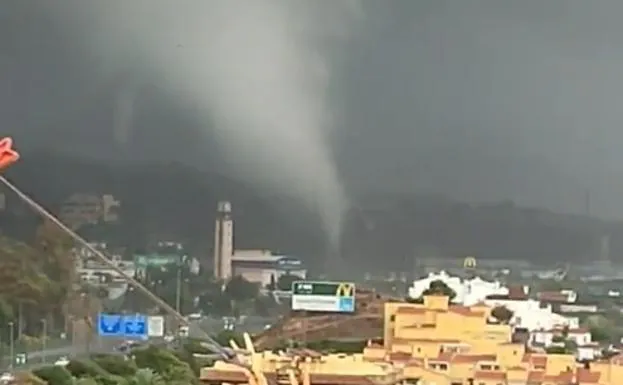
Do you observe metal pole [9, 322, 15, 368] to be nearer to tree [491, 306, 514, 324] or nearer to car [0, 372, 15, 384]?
car [0, 372, 15, 384]

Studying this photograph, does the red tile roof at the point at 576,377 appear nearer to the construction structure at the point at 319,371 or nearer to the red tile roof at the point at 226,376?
the construction structure at the point at 319,371

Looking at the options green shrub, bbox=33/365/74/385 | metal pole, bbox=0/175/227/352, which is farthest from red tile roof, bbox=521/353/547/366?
metal pole, bbox=0/175/227/352

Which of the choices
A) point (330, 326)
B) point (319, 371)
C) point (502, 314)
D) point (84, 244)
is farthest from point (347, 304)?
point (84, 244)

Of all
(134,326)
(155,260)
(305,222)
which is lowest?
(134,326)

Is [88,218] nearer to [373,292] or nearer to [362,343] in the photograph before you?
[373,292]

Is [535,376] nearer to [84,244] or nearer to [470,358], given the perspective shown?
[470,358]

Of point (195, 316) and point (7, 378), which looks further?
point (195, 316)
